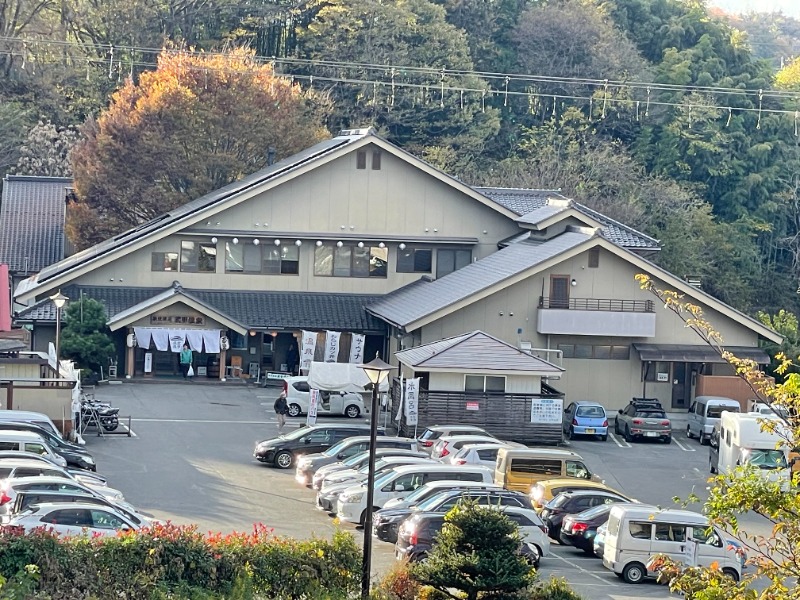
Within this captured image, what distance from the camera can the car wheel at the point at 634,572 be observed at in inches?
995

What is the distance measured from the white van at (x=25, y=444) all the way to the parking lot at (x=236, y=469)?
184 cm

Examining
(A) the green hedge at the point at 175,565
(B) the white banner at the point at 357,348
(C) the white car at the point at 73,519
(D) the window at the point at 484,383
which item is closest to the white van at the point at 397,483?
(C) the white car at the point at 73,519

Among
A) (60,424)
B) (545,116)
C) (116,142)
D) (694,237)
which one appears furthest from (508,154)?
(60,424)

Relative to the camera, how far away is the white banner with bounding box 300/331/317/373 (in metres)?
46.6

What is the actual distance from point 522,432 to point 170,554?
839 inches

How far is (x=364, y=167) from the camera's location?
50.9m

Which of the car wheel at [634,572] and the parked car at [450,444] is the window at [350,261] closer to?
the parked car at [450,444]

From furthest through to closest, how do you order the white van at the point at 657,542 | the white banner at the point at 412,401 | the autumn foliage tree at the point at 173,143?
the autumn foliage tree at the point at 173,143 → the white banner at the point at 412,401 → the white van at the point at 657,542

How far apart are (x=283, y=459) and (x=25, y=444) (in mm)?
7215

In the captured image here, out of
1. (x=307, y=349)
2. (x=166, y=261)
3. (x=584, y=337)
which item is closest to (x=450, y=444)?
(x=584, y=337)

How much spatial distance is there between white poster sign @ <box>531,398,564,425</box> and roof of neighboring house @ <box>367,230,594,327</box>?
541cm

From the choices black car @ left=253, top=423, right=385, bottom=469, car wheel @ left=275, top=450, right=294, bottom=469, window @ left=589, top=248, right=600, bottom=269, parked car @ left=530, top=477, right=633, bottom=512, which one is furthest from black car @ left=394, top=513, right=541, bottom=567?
window @ left=589, top=248, right=600, bottom=269

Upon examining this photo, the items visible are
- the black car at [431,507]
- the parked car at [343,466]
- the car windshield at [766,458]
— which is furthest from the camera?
the car windshield at [766,458]

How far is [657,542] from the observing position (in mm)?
25375
